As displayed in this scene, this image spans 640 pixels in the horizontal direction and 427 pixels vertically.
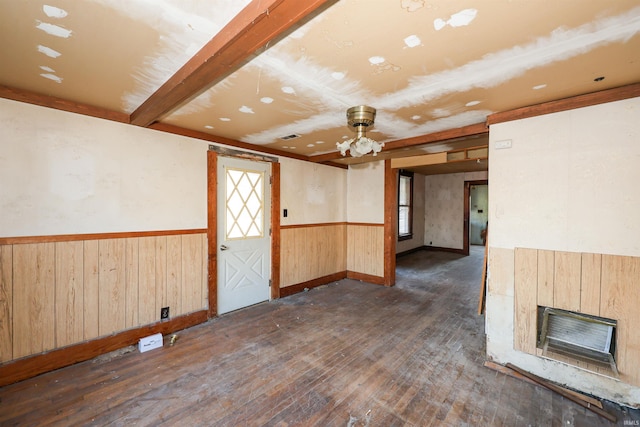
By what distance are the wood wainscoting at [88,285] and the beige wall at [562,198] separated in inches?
132

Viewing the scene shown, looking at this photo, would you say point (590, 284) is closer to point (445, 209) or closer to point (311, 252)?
point (311, 252)

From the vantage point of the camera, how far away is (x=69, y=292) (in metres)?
2.32

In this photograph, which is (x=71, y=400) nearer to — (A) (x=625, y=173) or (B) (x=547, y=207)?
(B) (x=547, y=207)

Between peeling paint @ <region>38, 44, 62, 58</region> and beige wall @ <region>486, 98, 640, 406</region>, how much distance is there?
134 inches

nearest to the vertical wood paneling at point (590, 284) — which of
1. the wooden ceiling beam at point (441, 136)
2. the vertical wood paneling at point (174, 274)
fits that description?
the wooden ceiling beam at point (441, 136)

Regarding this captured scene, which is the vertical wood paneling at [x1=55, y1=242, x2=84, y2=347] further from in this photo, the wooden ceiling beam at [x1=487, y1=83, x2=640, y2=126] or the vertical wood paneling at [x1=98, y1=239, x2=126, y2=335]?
the wooden ceiling beam at [x1=487, y1=83, x2=640, y2=126]

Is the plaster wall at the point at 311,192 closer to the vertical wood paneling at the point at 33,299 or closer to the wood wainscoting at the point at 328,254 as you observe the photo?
the wood wainscoting at the point at 328,254

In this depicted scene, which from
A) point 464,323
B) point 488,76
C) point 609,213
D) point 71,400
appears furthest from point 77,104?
point 464,323

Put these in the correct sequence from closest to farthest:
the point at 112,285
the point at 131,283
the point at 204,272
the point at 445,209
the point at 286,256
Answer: the point at 112,285 → the point at 131,283 → the point at 204,272 → the point at 286,256 → the point at 445,209

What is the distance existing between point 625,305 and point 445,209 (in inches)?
248

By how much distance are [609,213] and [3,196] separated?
188 inches

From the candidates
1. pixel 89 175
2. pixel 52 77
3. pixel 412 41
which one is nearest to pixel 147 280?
pixel 89 175

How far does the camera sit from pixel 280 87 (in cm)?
192

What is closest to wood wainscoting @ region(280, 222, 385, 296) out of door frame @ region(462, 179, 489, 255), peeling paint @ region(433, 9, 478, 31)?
peeling paint @ region(433, 9, 478, 31)
